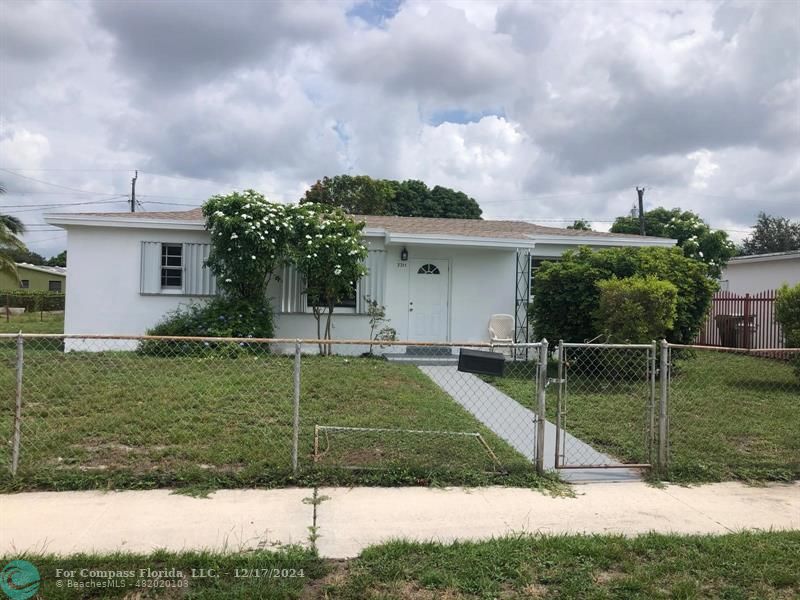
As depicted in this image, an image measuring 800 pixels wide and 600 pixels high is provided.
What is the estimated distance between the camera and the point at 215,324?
1155 centimetres

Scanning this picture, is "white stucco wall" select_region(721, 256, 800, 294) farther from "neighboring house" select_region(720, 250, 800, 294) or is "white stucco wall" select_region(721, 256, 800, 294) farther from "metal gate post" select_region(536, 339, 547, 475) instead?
"metal gate post" select_region(536, 339, 547, 475)

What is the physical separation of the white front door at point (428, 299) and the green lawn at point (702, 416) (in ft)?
9.18

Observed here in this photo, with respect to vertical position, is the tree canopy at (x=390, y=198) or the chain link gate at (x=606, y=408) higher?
the tree canopy at (x=390, y=198)

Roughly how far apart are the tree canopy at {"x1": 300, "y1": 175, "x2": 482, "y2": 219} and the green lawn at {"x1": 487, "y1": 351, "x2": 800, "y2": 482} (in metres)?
26.9

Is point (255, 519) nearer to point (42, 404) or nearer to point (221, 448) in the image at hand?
point (221, 448)

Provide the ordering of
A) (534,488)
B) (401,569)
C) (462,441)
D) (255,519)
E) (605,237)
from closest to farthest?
(401,569)
(255,519)
(534,488)
(462,441)
(605,237)

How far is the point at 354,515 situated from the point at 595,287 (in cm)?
743

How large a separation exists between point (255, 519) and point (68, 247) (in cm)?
1047

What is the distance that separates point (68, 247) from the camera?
1231cm

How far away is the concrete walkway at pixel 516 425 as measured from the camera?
17.9 ft

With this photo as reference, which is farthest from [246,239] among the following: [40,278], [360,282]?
[40,278]

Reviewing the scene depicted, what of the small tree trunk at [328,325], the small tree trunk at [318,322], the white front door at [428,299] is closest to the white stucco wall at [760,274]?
the white front door at [428,299]

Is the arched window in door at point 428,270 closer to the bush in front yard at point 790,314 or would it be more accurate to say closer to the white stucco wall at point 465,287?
the white stucco wall at point 465,287

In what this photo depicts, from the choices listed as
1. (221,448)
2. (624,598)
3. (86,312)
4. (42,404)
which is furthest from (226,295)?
(624,598)
